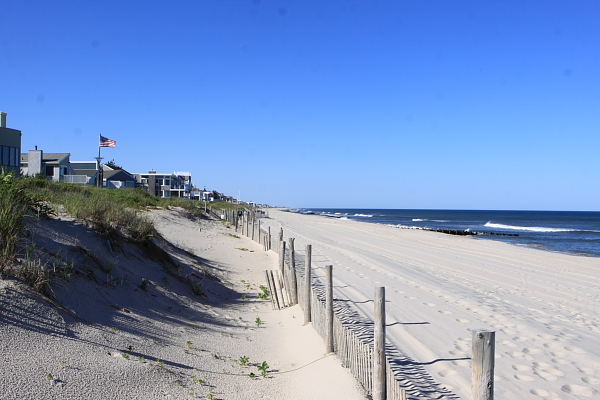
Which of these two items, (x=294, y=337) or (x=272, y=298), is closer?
(x=294, y=337)

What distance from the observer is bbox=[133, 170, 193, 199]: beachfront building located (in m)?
72.6

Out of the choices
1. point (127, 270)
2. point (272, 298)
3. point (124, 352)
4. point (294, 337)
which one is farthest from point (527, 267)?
point (124, 352)

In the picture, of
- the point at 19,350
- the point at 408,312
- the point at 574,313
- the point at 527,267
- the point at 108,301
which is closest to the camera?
the point at 19,350

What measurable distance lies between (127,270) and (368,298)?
A: 517 cm

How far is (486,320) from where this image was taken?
28.5 ft

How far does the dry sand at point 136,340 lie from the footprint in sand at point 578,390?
2.64m

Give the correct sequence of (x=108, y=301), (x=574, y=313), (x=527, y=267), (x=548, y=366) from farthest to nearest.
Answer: (x=527, y=267) → (x=574, y=313) → (x=108, y=301) → (x=548, y=366)

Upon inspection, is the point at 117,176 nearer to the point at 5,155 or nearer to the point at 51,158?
the point at 51,158

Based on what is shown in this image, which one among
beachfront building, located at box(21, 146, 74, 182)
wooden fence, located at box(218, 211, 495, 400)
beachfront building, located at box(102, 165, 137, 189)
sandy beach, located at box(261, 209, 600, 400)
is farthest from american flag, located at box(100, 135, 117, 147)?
wooden fence, located at box(218, 211, 495, 400)

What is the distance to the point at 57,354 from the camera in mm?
4609

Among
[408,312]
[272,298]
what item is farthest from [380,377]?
[272,298]

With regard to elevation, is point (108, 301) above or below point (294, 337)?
above

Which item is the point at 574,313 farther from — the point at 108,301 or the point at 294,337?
the point at 108,301

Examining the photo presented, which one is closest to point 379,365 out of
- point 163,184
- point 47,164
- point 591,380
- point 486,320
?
point 591,380
